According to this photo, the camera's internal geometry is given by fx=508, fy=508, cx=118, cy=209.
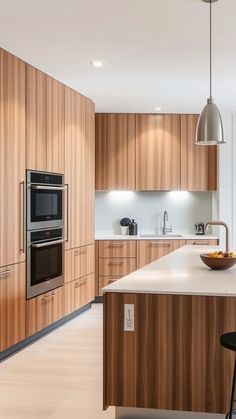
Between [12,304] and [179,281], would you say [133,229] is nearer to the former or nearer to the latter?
[12,304]

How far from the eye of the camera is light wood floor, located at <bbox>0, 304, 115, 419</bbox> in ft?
10.5

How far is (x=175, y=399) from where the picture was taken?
8.86 feet

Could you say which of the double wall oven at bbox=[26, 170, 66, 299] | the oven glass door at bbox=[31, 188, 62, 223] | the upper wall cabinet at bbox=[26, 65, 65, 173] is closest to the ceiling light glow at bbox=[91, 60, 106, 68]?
the upper wall cabinet at bbox=[26, 65, 65, 173]

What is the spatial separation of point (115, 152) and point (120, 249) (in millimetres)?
1330

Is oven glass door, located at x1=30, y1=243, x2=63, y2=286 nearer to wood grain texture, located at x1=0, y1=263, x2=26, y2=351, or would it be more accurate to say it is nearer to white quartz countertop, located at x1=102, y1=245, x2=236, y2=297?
wood grain texture, located at x1=0, y1=263, x2=26, y2=351

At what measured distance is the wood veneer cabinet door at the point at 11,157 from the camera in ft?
13.3

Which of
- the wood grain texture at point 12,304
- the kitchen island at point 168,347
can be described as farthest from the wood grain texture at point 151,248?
the kitchen island at point 168,347

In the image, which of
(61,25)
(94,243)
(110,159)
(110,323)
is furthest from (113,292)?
(110,159)

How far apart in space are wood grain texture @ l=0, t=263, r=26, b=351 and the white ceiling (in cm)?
182

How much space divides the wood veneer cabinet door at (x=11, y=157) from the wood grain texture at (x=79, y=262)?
116 centimetres

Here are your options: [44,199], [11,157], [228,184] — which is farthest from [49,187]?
[228,184]

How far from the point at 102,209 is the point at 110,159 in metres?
0.82

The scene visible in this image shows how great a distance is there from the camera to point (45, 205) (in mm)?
4871

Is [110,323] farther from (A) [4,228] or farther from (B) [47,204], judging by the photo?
(B) [47,204]
